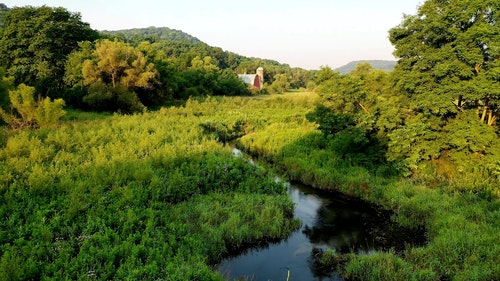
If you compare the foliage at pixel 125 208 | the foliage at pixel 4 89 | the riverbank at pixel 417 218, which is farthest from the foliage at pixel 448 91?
the foliage at pixel 4 89

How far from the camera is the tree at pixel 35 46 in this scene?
119ft

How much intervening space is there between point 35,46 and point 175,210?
33.9 m

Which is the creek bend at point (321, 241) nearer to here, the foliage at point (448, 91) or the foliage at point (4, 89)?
the foliage at point (448, 91)

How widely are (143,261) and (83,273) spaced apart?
1.60 m

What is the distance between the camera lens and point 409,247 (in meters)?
11.6

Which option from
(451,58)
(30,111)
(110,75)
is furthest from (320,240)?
(110,75)

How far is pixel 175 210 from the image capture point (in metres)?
12.9

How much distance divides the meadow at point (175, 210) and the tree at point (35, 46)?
65.9ft

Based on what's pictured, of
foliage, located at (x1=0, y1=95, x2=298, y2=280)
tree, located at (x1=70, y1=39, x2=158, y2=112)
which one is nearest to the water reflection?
foliage, located at (x1=0, y1=95, x2=298, y2=280)

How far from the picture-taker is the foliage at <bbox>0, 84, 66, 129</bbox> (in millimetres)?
21531

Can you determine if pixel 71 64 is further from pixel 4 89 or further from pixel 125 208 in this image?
pixel 125 208

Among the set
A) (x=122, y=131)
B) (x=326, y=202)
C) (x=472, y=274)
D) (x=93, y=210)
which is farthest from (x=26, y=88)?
(x=472, y=274)

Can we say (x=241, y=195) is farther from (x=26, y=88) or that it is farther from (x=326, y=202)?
(x=26, y=88)

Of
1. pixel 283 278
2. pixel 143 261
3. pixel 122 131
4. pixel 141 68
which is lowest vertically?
pixel 283 278
